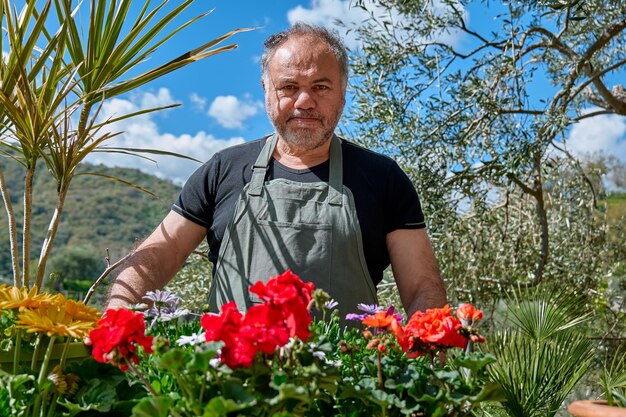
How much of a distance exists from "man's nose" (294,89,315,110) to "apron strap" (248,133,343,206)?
0.25 metres

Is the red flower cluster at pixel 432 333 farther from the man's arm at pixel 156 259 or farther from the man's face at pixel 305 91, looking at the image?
the man's face at pixel 305 91

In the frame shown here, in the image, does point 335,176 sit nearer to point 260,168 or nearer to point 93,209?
point 260,168

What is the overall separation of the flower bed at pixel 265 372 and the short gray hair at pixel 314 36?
1713mm

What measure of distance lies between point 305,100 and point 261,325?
1.87m

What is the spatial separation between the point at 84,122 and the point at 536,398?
2097 millimetres

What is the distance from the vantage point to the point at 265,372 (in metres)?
1.01

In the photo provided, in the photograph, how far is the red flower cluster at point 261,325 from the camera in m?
0.97

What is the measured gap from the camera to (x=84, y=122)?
2.88 metres

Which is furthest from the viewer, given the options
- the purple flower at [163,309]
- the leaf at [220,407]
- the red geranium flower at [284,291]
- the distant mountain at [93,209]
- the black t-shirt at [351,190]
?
the distant mountain at [93,209]

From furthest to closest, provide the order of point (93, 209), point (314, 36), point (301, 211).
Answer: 1. point (93, 209)
2. point (314, 36)
3. point (301, 211)

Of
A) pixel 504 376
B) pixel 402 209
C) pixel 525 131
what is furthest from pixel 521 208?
pixel 504 376

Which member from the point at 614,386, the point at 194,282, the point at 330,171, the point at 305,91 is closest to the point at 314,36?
the point at 305,91

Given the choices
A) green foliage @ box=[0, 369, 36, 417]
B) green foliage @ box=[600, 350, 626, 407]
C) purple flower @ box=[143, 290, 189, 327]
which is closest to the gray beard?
purple flower @ box=[143, 290, 189, 327]

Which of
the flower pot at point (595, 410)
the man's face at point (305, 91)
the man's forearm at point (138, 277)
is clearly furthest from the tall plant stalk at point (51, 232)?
the flower pot at point (595, 410)
